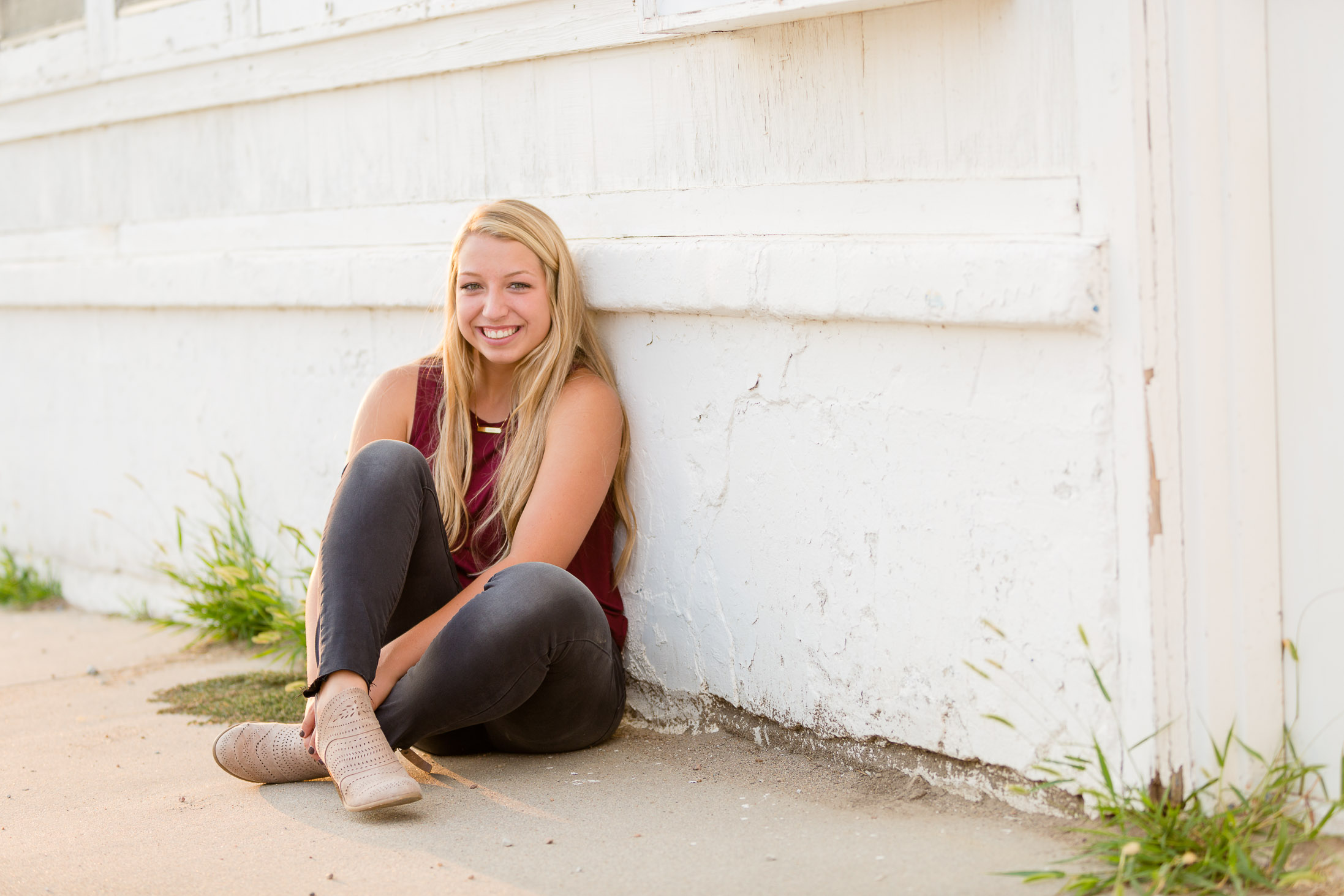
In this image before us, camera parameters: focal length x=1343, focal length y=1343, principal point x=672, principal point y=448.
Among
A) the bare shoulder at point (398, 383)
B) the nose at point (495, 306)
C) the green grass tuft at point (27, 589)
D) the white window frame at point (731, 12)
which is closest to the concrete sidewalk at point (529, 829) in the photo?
the bare shoulder at point (398, 383)

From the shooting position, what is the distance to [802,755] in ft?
9.14

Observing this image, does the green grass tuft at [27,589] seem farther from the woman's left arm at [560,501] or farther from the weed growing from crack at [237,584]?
the woman's left arm at [560,501]

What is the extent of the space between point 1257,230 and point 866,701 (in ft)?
3.70

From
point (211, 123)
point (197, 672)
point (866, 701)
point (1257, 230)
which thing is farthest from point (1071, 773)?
point (211, 123)

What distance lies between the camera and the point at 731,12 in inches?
101

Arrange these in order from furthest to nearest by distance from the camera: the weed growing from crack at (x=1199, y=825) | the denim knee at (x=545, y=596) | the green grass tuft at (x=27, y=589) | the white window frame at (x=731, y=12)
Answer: the green grass tuft at (x=27, y=589)
the denim knee at (x=545, y=596)
the white window frame at (x=731, y=12)
the weed growing from crack at (x=1199, y=825)

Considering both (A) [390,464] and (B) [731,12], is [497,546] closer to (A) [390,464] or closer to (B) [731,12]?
(A) [390,464]

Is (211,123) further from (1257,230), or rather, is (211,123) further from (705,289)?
(1257,230)

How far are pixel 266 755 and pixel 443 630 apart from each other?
48 cm

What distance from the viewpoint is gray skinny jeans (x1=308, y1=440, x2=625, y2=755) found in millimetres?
2594

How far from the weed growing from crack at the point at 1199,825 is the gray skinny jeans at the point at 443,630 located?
827 millimetres

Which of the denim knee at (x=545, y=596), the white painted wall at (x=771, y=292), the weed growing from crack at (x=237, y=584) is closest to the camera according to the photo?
the white painted wall at (x=771, y=292)

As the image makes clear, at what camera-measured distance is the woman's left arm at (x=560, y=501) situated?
2.77 meters

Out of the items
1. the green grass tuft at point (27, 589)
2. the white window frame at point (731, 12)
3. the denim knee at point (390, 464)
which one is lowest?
the green grass tuft at point (27, 589)
